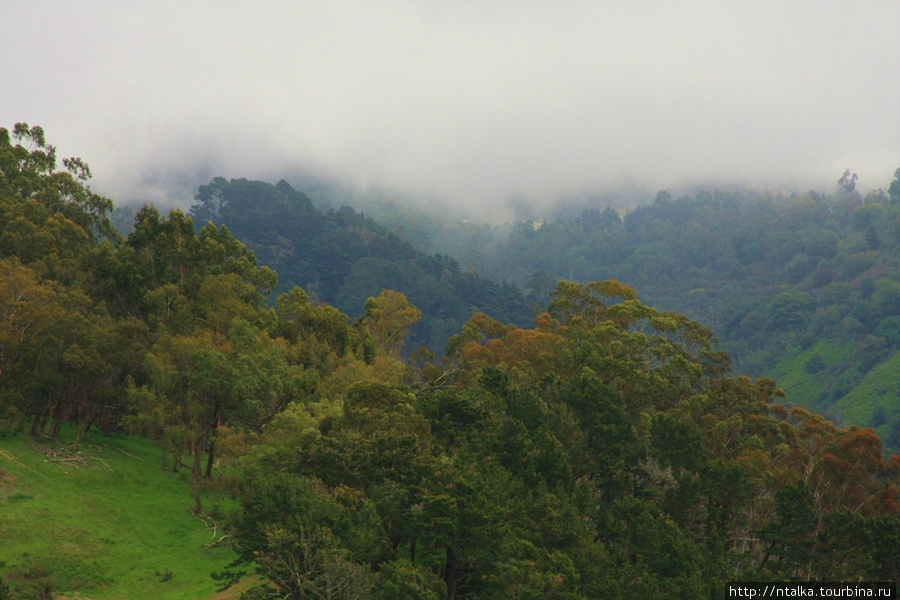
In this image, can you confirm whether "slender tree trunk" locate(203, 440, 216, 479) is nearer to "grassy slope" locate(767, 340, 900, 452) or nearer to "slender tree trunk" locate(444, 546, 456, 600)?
"slender tree trunk" locate(444, 546, 456, 600)

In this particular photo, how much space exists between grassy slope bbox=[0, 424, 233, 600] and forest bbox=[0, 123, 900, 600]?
3.84 ft

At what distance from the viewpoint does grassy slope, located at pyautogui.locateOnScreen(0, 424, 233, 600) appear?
34.0 m

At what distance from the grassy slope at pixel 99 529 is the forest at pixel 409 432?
1.17 m

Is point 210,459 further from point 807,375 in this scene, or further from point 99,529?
point 807,375

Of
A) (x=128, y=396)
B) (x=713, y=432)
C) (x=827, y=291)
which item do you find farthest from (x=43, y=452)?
(x=827, y=291)

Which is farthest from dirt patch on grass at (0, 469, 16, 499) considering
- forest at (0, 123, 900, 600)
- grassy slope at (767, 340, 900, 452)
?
grassy slope at (767, 340, 900, 452)

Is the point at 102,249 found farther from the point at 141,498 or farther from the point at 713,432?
the point at 713,432

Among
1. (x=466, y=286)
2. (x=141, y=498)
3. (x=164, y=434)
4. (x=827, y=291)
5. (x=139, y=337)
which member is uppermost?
(x=827, y=291)

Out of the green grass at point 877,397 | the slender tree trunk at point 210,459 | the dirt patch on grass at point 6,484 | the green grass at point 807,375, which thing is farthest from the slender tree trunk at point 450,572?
the green grass at point 807,375

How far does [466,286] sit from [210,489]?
122m

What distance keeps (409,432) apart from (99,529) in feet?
52.1

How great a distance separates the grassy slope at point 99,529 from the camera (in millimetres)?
34031

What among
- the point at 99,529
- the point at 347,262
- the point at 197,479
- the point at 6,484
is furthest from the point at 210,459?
the point at 347,262

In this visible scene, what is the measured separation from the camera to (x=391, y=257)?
167000mm
